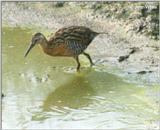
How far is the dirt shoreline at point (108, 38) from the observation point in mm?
9695

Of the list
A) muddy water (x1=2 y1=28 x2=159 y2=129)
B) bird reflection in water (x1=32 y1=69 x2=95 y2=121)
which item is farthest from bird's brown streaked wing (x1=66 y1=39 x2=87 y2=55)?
bird reflection in water (x1=32 y1=69 x2=95 y2=121)

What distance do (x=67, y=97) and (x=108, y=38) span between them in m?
3.18

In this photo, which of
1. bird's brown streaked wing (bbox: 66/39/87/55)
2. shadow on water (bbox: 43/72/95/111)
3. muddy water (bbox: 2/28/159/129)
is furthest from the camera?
bird's brown streaked wing (bbox: 66/39/87/55)

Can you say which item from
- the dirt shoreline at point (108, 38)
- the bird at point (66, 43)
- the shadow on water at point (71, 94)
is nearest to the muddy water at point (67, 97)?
the shadow on water at point (71, 94)

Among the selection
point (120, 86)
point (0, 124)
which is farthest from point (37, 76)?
point (0, 124)

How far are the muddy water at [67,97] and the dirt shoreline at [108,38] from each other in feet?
1.36

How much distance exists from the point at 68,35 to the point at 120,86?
1549mm

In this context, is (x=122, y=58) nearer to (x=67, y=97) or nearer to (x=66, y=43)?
(x=66, y=43)

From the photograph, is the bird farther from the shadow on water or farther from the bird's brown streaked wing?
the shadow on water

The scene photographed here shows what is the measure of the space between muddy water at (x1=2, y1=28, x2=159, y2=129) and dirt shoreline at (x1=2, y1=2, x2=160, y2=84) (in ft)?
1.36

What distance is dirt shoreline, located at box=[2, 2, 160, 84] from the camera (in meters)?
9.70

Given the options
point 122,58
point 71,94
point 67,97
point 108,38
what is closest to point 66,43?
point 122,58

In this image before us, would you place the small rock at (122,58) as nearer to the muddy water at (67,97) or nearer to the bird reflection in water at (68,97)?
the muddy water at (67,97)

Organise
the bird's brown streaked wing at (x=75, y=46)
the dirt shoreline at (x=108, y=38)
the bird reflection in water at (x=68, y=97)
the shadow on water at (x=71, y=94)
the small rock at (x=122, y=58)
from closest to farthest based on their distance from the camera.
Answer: the bird reflection in water at (x=68, y=97) < the shadow on water at (x=71, y=94) < the dirt shoreline at (x=108, y=38) < the bird's brown streaked wing at (x=75, y=46) < the small rock at (x=122, y=58)
